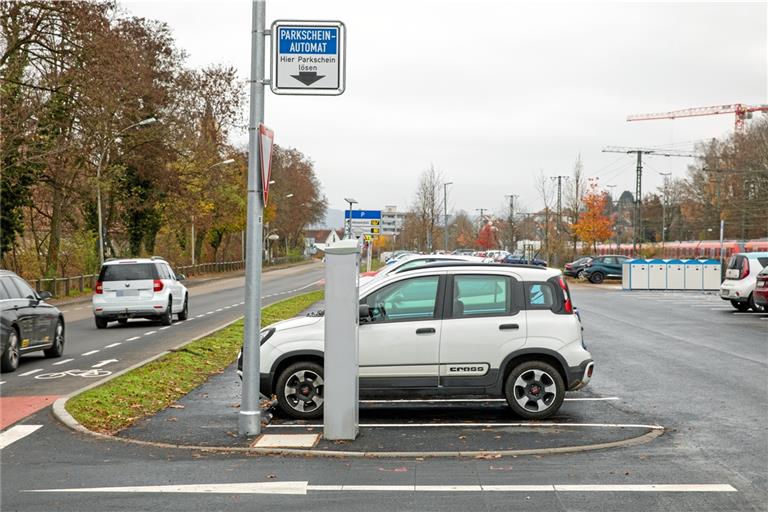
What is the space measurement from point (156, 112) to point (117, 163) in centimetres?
337

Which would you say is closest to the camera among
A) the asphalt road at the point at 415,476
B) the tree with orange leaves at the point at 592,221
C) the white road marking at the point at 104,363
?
the asphalt road at the point at 415,476

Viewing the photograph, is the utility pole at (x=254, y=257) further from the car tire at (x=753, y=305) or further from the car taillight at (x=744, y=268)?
the car taillight at (x=744, y=268)

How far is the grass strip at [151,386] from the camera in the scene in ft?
34.8

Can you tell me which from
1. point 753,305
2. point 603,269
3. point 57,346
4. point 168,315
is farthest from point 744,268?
point 603,269

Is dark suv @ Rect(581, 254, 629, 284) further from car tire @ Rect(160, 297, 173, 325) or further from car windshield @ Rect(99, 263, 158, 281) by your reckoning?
car windshield @ Rect(99, 263, 158, 281)

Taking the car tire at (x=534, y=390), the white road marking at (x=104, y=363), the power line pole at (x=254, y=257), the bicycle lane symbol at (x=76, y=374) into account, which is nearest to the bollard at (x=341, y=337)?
the power line pole at (x=254, y=257)

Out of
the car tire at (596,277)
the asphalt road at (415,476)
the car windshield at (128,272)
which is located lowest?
the car tire at (596,277)

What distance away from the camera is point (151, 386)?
12.9 metres

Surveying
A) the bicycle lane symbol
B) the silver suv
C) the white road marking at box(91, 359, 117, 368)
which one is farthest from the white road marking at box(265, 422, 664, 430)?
the silver suv

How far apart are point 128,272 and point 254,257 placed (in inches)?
646

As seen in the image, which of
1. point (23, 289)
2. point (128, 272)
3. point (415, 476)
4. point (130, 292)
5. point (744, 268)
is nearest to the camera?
point (415, 476)

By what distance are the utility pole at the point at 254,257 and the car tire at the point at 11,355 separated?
705cm

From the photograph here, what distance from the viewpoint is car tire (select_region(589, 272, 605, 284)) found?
56.8 m

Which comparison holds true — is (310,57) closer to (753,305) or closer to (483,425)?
(483,425)
